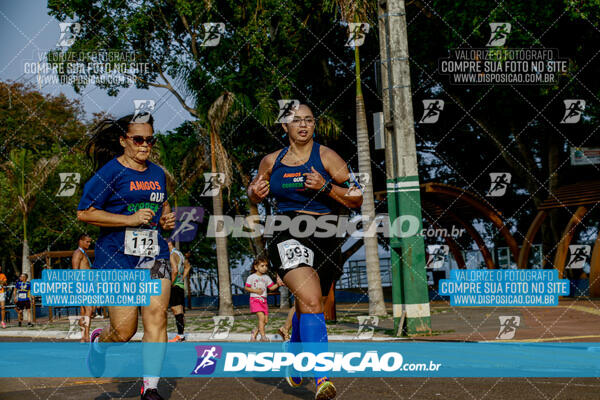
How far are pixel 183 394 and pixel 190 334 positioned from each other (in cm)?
836

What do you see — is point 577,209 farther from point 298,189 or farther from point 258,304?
point 298,189

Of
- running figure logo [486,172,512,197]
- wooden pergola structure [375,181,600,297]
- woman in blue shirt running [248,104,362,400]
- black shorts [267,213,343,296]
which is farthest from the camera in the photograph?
running figure logo [486,172,512,197]

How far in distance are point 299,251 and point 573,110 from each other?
58.9 feet

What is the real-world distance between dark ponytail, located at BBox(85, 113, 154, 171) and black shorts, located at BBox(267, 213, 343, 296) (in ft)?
4.29

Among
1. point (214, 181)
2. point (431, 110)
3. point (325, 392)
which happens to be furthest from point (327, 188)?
point (214, 181)

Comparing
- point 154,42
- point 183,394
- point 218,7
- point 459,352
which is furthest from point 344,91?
point 183,394

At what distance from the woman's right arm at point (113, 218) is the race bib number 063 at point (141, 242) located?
0.07 meters

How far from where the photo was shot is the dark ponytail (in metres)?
5.65

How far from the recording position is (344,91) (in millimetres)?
23172

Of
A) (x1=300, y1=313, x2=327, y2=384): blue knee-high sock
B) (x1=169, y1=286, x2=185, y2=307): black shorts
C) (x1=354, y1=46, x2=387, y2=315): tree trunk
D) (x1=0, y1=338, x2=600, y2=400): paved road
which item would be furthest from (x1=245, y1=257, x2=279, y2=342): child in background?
(x1=300, y1=313, x2=327, y2=384): blue knee-high sock

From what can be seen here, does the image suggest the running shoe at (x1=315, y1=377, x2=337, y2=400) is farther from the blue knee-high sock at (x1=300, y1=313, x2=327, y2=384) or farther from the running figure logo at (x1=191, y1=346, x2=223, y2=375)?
the running figure logo at (x1=191, y1=346, x2=223, y2=375)

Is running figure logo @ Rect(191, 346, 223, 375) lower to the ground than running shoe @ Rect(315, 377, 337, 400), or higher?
lower

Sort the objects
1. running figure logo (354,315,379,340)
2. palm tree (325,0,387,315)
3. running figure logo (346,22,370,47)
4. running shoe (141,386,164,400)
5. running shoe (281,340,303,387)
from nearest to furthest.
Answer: running shoe (141,386,164,400) → running shoe (281,340,303,387) → running figure logo (354,315,379,340) → running figure logo (346,22,370,47) → palm tree (325,0,387,315)

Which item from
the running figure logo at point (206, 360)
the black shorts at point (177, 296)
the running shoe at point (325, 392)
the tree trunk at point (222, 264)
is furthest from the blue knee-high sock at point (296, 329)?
the tree trunk at point (222, 264)
